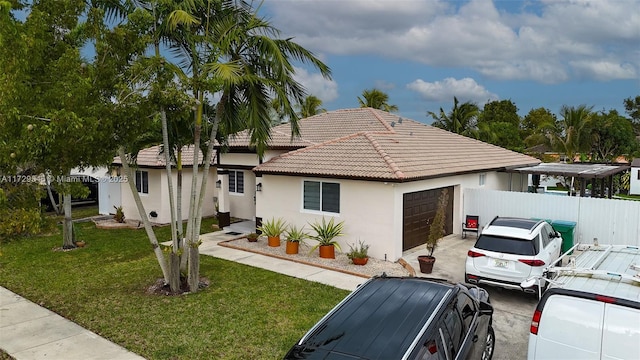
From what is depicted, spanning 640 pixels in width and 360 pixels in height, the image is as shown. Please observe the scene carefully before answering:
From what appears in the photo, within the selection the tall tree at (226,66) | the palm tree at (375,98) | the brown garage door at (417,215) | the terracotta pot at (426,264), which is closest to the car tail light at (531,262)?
the terracotta pot at (426,264)

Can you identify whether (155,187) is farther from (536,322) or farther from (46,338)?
(536,322)

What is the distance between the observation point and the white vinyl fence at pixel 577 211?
13945mm

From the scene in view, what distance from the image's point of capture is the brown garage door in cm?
1402

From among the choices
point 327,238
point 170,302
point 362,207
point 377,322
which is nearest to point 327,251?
point 327,238

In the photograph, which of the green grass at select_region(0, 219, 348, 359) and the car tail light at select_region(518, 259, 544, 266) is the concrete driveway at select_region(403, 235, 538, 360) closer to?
the car tail light at select_region(518, 259, 544, 266)

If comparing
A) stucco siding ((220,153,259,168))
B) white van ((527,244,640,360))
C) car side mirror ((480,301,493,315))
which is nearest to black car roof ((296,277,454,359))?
car side mirror ((480,301,493,315))

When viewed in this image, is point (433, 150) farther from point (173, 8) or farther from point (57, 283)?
point (57, 283)

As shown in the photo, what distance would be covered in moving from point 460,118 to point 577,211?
1870 cm

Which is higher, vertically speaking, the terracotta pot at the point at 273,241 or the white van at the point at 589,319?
the white van at the point at 589,319

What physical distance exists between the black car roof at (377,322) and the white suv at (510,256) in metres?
3.91

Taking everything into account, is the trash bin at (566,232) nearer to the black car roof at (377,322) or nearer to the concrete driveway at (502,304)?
the concrete driveway at (502,304)

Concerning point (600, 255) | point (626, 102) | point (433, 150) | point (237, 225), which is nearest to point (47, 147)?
point (600, 255)

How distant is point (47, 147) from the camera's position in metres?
6.00

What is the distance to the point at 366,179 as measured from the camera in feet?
42.9
